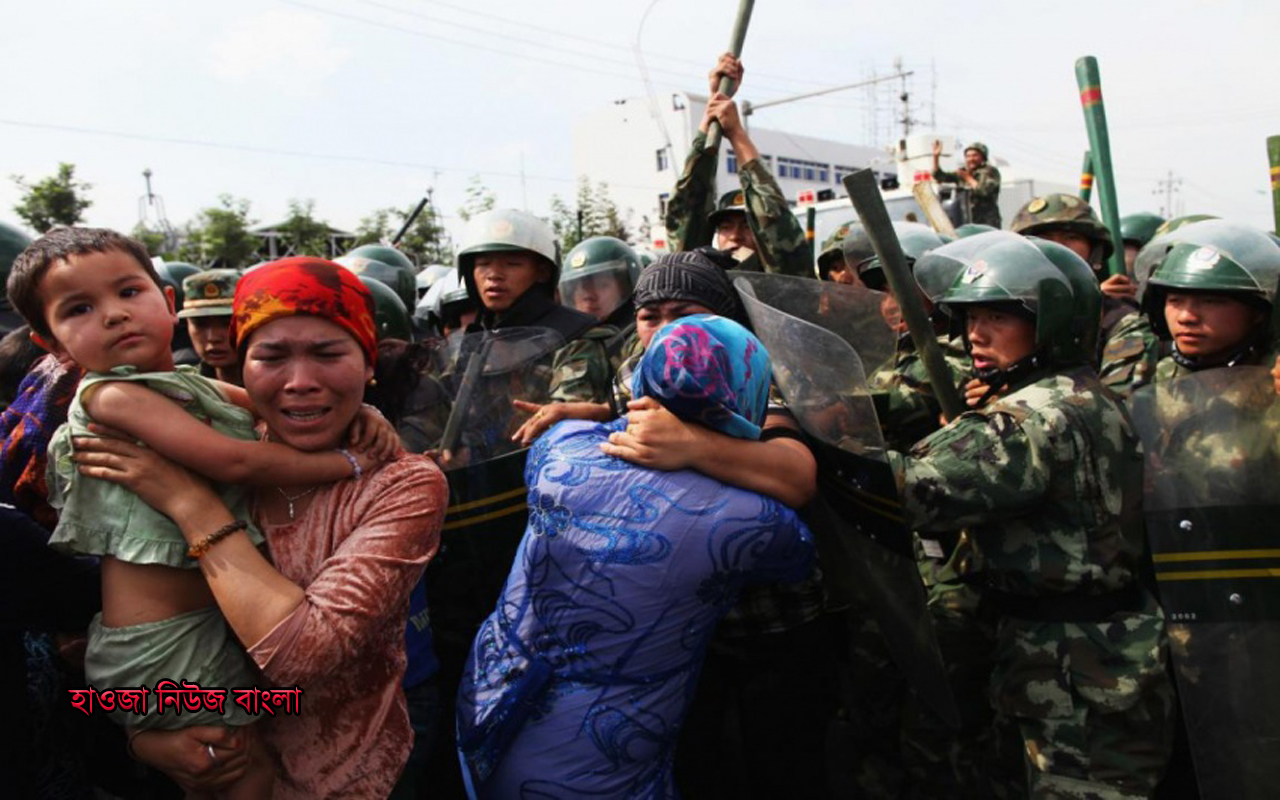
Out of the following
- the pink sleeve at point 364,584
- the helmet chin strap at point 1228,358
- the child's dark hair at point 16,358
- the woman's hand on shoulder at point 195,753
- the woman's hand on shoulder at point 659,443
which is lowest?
the woman's hand on shoulder at point 195,753

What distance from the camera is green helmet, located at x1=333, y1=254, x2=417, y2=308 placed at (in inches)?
263

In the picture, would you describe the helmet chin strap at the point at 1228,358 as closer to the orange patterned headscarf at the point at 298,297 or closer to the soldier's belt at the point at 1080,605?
the soldier's belt at the point at 1080,605

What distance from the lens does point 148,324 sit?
1859 millimetres

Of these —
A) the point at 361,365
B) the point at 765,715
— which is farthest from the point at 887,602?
the point at 361,365

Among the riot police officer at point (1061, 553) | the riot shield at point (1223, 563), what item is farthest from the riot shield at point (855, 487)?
the riot shield at point (1223, 563)

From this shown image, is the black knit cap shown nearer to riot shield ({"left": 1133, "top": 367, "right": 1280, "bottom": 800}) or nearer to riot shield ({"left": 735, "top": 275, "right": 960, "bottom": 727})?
riot shield ({"left": 735, "top": 275, "right": 960, "bottom": 727})

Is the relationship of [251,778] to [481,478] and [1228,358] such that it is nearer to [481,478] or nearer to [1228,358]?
[481,478]

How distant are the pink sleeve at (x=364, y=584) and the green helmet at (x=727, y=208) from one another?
306 cm

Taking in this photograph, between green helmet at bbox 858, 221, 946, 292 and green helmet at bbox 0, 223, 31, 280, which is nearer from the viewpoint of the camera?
green helmet at bbox 0, 223, 31, 280

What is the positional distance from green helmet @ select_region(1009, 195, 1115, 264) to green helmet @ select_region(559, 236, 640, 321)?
8.17 ft

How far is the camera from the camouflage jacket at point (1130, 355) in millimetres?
4223

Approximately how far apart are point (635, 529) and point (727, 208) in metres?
3.33

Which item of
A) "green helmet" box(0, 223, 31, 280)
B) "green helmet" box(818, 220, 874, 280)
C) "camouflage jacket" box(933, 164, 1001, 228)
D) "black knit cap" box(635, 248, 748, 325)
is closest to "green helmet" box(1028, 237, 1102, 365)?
"black knit cap" box(635, 248, 748, 325)

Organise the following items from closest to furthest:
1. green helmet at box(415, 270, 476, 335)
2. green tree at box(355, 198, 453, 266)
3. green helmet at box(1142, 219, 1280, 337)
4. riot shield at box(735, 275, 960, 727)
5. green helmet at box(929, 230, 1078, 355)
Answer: riot shield at box(735, 275, 960, 727)
green helmet at box(929, 230, 1078, 355)
green helmet at box(1142, 219, 1280, 337)
green helmet at box(415, 270, 476, 335)
green tree at box(355, 198, 453, 266)
